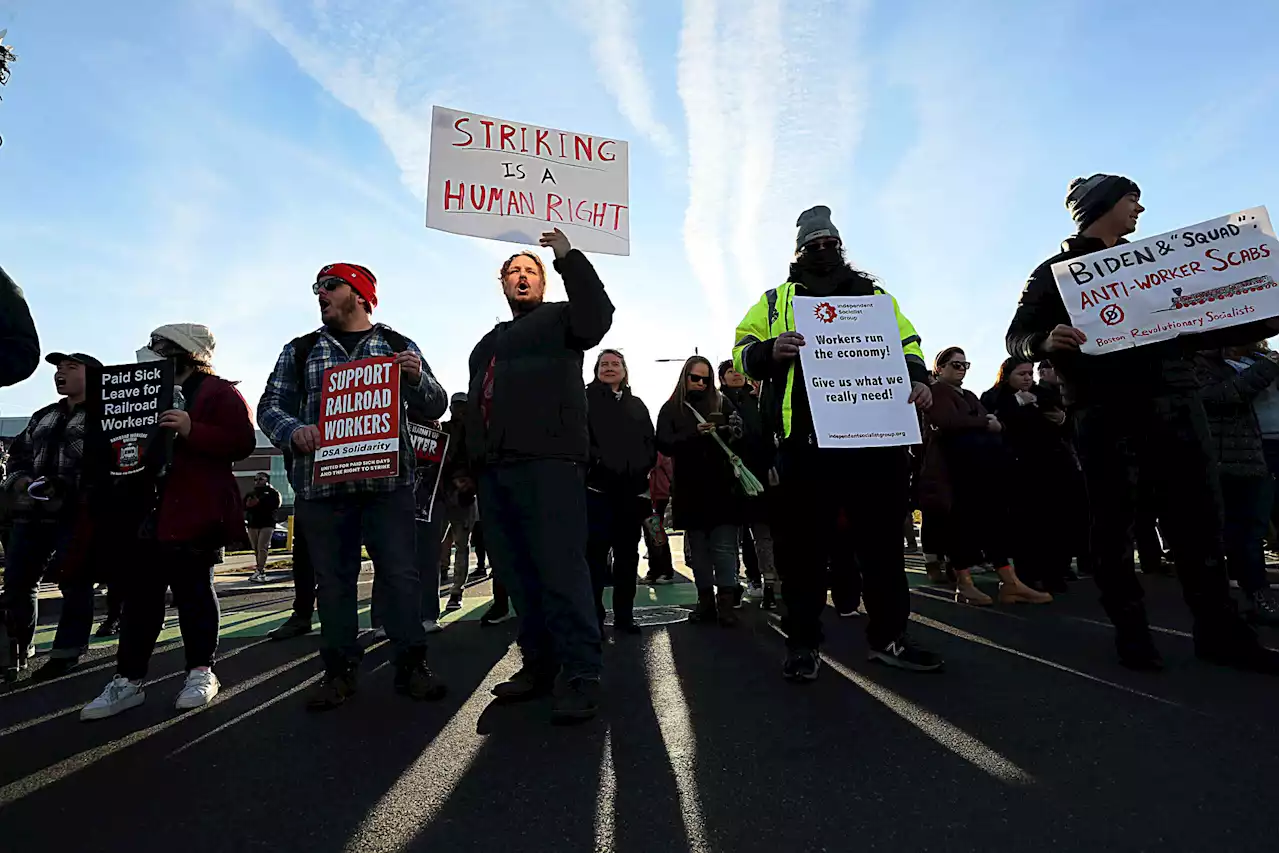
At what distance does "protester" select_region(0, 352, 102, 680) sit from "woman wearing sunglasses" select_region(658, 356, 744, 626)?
3767mm

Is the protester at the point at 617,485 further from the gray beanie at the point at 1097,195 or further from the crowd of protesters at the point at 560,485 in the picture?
the gray beanie at the point at 1097,195

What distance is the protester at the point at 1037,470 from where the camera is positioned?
628cm

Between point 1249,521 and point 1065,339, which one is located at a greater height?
point 1065,339

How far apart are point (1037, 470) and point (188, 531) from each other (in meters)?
6.33

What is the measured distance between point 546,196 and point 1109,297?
266 centimetres

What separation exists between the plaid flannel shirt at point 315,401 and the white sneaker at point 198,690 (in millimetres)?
953

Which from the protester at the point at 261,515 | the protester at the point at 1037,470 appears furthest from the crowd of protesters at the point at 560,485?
the protester at the point at 261,515

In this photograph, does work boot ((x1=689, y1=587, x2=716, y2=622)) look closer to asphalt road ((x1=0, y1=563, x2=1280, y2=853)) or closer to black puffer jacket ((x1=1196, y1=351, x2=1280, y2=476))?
asphalt road ((x1=0, y1=563, x2=1280, y2=853))

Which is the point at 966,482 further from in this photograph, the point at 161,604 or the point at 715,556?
the point at 161,604

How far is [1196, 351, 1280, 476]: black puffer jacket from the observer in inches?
179

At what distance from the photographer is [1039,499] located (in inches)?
251

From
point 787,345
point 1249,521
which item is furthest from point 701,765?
point 1249,521

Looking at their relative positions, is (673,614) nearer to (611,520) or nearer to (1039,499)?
(611,520)

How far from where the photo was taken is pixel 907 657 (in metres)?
3.50
